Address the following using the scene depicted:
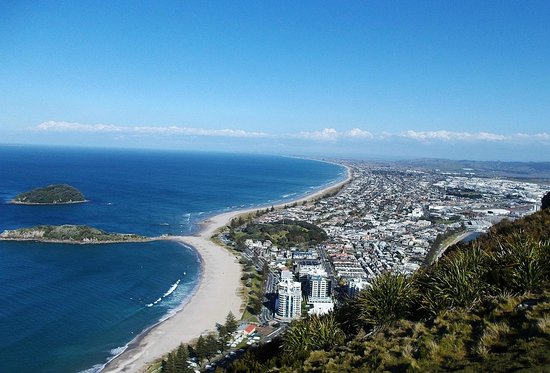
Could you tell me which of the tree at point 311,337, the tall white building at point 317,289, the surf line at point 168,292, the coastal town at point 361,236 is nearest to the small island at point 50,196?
the coastal town at point 361,236

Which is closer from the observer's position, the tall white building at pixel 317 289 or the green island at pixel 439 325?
the green island at pixel 439 325

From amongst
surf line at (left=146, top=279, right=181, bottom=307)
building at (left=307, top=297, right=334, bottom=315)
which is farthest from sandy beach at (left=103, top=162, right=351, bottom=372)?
building at (left=307, top=297, right=334, bottom=315)

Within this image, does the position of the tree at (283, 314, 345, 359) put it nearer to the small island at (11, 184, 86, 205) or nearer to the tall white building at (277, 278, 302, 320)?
the tall white building at (277, 278, 302, 320)

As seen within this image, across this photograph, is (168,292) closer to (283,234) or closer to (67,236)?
(67,236)

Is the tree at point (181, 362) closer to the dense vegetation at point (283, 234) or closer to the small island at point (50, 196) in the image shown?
the dense vegetation at point (283, 234)

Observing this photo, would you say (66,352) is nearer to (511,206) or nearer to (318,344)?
(318,344)

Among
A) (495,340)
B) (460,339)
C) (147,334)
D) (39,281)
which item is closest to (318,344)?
(460,339)
